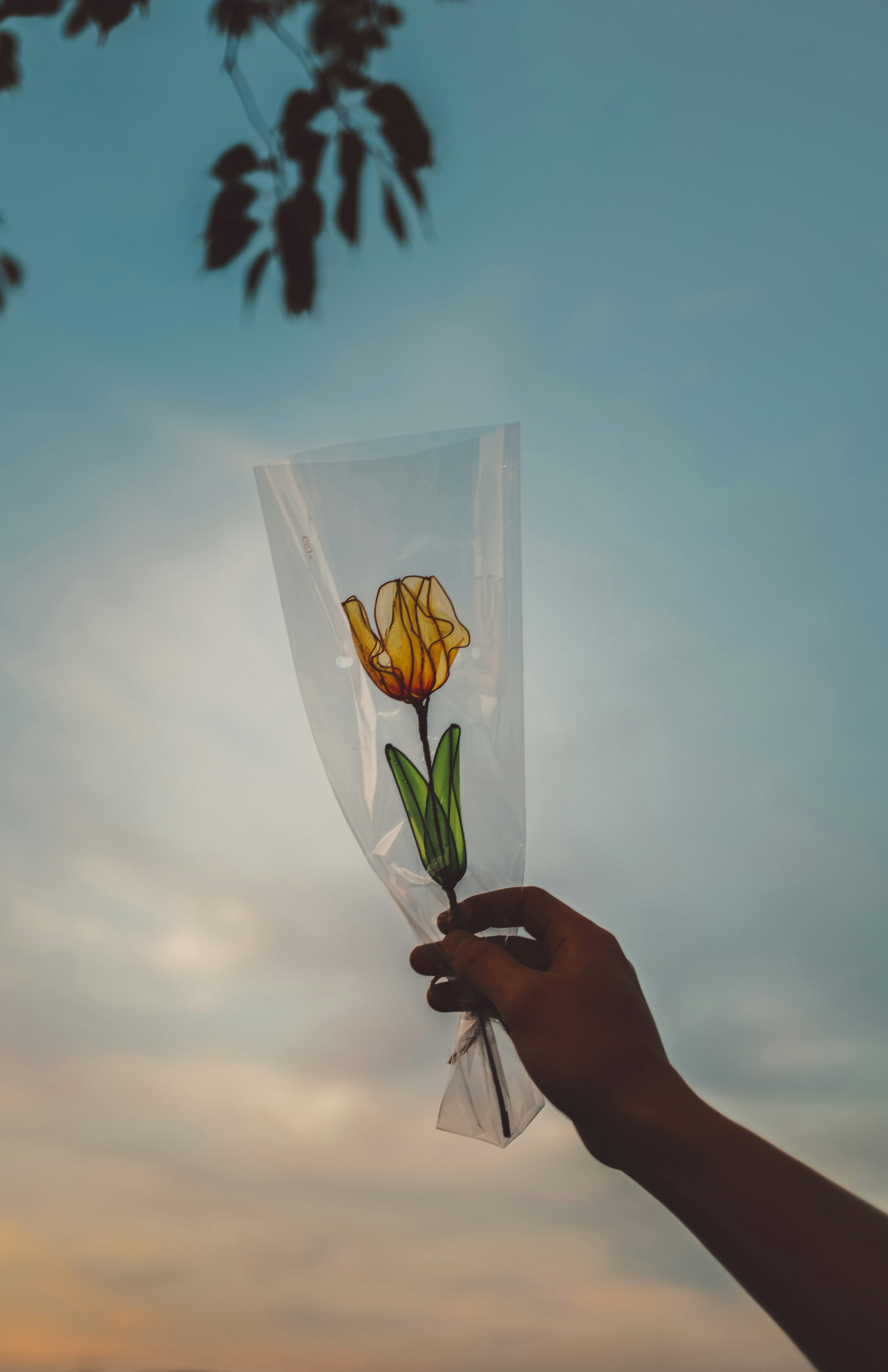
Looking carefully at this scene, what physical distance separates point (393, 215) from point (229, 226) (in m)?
0.41

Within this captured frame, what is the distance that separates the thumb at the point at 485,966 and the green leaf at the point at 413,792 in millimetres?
188

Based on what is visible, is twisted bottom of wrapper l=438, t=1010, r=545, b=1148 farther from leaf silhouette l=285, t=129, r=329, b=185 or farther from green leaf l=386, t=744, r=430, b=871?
leaf silhouette l=285, t=129, r=329, b=185

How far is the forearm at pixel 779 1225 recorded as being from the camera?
2.54ft

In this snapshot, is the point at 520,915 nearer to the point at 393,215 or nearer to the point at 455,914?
the point at 455,914

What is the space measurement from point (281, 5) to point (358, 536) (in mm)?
1333

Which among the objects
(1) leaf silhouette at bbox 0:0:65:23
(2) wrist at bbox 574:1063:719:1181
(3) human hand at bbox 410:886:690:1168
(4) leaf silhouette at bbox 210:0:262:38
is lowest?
(2) wrist at bbox 574:1063:719:1181

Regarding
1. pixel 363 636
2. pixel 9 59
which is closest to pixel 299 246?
pixel 9 59

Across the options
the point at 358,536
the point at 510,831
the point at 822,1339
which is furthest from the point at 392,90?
the point at 822,1339

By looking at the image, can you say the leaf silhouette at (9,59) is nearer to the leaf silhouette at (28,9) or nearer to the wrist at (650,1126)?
the leaf silhouette at (28,9)

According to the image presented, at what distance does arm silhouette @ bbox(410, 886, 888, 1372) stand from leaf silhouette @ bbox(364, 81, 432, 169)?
175 cm

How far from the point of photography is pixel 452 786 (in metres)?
1.49

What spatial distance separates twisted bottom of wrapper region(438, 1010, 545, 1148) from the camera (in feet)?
4.48

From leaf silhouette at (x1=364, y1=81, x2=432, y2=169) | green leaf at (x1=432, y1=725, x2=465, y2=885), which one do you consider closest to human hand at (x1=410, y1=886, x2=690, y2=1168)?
green leaf at (x1=432, y1=725, x2=465, y2=885)

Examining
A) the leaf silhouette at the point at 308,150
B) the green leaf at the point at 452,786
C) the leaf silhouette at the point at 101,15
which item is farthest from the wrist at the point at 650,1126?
the leaf silhouette at the point at 101,15
